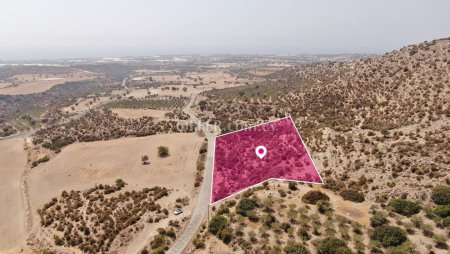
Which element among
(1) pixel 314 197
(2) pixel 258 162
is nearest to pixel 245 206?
(2) pixel 258 162

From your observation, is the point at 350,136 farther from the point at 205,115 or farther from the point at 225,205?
the point at 205,115

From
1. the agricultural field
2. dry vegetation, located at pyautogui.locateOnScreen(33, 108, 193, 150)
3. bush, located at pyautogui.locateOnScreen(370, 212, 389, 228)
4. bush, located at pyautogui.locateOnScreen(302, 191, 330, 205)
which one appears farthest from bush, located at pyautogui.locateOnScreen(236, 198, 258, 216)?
the agricultural field

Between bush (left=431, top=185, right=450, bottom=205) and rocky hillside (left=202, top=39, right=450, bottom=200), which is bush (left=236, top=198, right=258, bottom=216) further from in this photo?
bush (left=431, top=185, right=450, bottom=205)

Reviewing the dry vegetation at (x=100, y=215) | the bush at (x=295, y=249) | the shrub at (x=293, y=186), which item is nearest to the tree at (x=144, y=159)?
the dry vegetation at (x=100, y=215)

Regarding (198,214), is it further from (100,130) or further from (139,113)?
(139,113)

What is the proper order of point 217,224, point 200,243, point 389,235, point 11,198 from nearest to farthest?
point 389,235 < point 200,243 < point 217,224 < point 11,198

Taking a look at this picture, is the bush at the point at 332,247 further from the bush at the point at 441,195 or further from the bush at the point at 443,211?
the bush at the point at 441,195
